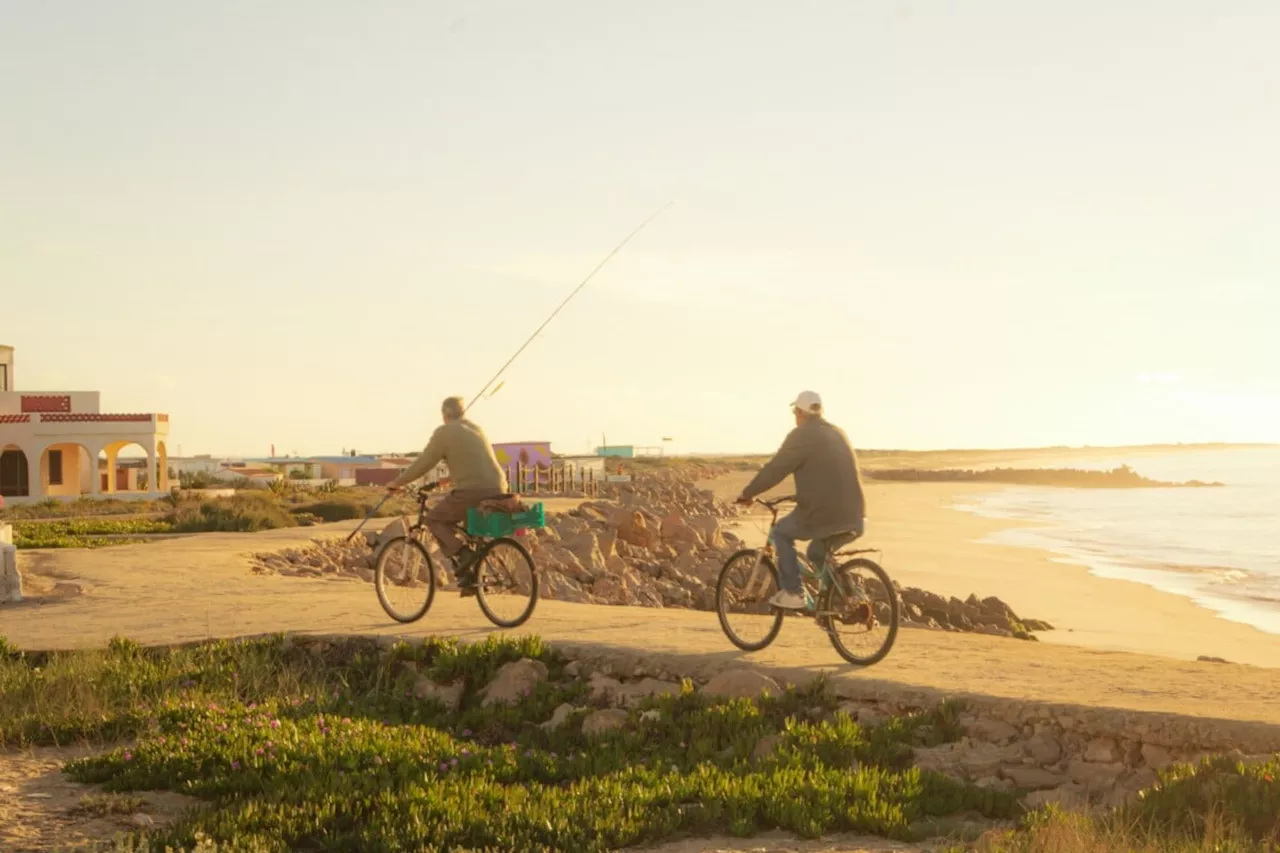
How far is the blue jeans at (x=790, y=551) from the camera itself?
30.8 ft

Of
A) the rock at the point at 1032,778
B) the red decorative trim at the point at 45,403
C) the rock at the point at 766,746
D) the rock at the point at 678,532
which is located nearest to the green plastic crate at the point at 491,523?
the rock at the point at 766,746

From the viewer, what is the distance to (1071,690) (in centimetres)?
844

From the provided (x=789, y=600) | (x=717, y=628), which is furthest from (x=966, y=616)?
(x=789, y=600)

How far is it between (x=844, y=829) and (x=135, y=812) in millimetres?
3863

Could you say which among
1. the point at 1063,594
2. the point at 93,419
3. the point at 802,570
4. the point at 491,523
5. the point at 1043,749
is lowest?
the point at 1063,594

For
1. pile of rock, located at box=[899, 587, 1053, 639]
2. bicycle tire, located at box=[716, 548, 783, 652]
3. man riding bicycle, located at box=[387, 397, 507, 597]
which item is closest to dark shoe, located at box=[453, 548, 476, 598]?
man riding bicycle, located at box=[387, 397, 507, 597]

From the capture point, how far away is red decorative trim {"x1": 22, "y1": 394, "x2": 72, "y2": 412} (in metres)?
43.5

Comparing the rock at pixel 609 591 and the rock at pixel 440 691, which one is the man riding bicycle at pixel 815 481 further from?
the rock at pixel 609 591

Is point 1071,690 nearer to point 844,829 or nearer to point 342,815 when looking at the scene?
point 844,829

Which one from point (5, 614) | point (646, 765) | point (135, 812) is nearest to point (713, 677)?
point (646, 765)

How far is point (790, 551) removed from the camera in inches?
372

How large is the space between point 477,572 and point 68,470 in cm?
3748

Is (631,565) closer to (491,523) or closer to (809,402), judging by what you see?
(491,523)

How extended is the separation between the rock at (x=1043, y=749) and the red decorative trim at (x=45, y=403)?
142 ft
